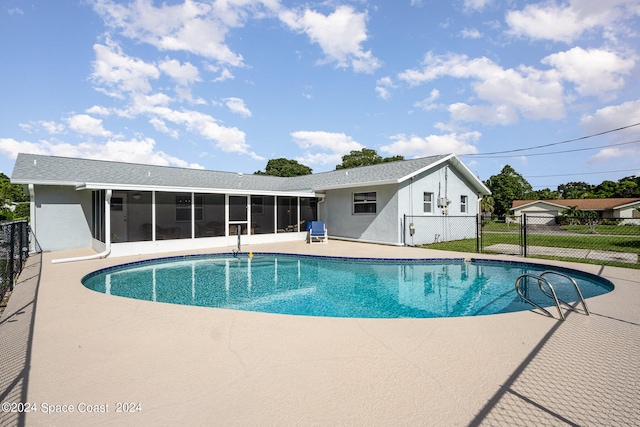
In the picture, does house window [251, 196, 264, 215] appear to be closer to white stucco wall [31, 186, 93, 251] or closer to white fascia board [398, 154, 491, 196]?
white fascia board [398, 154, 491, 196]

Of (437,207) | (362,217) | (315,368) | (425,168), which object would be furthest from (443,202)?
(315,368)

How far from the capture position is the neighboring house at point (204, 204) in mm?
11383

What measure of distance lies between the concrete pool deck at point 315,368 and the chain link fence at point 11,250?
1.96 meters

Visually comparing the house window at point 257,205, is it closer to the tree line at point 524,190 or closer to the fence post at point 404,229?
the fence post at point 404,229

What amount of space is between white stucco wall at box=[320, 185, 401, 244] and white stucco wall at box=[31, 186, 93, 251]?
10.5m

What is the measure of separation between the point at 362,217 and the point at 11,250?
11.9 m

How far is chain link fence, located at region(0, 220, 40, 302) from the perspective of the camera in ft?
20.7

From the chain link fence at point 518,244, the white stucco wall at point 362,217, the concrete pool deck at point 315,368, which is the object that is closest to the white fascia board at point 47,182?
the concrete pool deck at point 315,368

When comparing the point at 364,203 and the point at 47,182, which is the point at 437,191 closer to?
the point at 364,203

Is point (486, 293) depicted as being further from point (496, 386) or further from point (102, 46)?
point (102, 46)

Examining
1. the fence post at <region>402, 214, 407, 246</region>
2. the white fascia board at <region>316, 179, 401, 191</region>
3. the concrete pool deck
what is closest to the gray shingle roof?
the white fascia board at <region>316, 179, 401, 191</region>

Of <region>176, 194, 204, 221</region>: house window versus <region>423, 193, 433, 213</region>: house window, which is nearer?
<region>176, 194, 204, 221</region>: house window

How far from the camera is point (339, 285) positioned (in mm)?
7973

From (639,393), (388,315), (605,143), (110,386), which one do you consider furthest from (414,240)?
(605,143)
